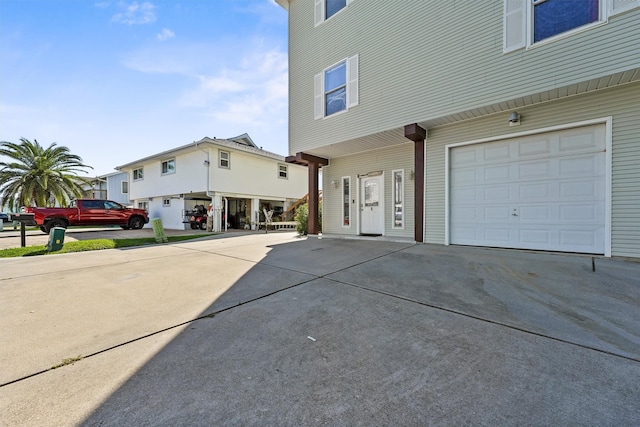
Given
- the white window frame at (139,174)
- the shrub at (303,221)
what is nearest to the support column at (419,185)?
the shrub at (303,221)

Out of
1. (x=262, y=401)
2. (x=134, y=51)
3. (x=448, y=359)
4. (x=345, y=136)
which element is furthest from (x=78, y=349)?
(x=134, y=51)

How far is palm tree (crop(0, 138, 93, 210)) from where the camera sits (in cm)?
1585

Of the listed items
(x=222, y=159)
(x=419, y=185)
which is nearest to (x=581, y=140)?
(x=419, y=185)

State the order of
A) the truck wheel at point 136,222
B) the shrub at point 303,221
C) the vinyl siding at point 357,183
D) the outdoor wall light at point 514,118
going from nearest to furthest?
the outdoor wall light at point 514,118 → the vinyl siding at point 357,183 → the shrub at point 303,221 → the truck wheel at point 136,222

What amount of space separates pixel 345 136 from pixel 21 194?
840 inches

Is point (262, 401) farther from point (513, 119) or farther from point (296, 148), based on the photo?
point (296, 148)

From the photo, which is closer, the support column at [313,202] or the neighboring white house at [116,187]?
the support column at [313,202]

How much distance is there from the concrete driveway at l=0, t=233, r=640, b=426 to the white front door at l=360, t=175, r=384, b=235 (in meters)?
4.23

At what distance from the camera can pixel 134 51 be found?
720 centimetres

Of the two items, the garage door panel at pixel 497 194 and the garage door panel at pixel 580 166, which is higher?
the garage door panel at pixel 580 166

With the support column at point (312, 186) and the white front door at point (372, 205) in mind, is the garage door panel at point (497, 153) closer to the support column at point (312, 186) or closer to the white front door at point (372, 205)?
the white front door at point (372, 205)

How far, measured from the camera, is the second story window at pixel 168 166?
1544 centimetres

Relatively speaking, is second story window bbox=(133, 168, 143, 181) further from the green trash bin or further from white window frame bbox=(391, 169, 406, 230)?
white window frame bbox=(391, 169, 406, 230)

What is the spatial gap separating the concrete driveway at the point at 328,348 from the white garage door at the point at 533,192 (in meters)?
1.17
